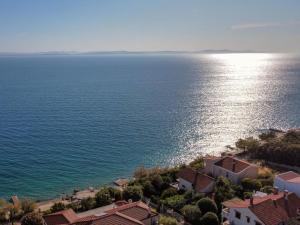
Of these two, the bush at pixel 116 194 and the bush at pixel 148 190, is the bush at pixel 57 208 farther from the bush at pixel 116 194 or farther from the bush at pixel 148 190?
the bush at pixel 148 190

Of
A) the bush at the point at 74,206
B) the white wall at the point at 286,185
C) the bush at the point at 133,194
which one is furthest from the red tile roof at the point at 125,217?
the white wall at the point at 286,185

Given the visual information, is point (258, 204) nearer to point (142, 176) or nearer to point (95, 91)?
point (142, 176)

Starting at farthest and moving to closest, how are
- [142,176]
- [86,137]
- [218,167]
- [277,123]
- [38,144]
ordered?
[277,123] → [86,137] → [38,144] → [142,176] → [218,167]

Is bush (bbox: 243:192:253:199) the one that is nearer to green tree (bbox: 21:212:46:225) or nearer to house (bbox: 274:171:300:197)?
house (bbox: 274:171:300:197)

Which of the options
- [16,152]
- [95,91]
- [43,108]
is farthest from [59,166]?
[95,91]

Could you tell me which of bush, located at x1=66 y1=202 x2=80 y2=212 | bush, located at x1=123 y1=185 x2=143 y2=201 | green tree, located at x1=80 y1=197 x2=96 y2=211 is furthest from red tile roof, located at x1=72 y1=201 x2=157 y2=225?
bush, located at x1=66 y1=202 x2=80 y2=212
